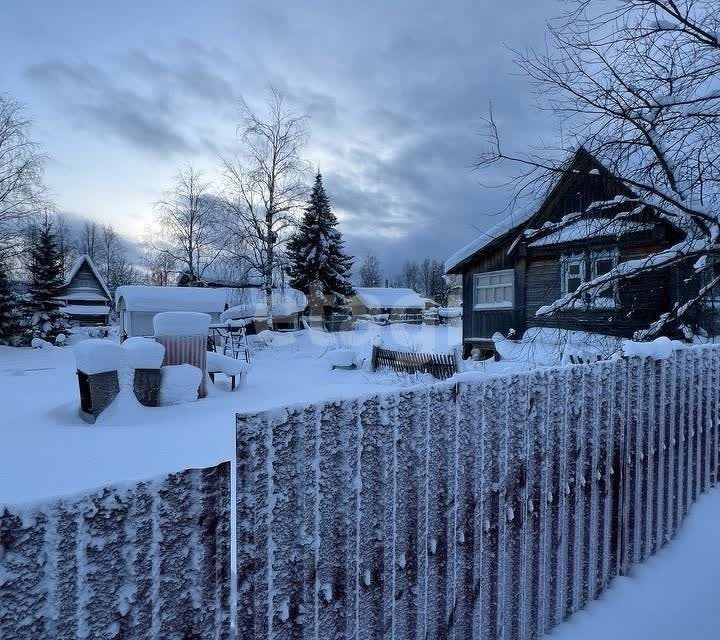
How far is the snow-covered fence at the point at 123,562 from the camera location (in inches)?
34.7

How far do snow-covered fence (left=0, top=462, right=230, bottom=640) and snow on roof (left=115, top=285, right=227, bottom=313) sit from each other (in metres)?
22.3

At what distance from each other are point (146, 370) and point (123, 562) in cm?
783

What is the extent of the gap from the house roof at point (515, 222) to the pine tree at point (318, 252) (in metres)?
17.1

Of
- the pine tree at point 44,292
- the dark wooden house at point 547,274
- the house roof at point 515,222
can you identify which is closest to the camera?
the house roof at point 515,222

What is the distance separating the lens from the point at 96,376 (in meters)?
7.00

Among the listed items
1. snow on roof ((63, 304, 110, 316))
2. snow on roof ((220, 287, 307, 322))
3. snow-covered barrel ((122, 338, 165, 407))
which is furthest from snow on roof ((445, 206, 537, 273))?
snow on roof ((63, 304, 110, 316))

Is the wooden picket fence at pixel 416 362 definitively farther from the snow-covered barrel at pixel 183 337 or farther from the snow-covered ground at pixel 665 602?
the snow-covered ground at pixel 665 602

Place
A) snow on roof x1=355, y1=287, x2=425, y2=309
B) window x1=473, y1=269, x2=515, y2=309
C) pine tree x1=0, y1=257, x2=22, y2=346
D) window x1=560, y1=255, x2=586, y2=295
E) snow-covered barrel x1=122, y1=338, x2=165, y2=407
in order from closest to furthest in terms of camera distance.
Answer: snow-covered barrel x1=122, y1=338, x2=165, y2=407
window x1=560, y1=255, x2=586, y2=295
window x1=473, y1=269, x2=515, y2=309
pine tree x1=0, y1=257, x2=22, y2=346
snow on roof x1=355, y1=287, x2=425, y2=309

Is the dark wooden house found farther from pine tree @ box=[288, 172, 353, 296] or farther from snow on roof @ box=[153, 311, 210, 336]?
pine tree @ box=[288, 172, 353, 296]

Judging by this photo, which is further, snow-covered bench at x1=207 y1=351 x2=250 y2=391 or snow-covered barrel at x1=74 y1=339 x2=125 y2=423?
snow-covered bench at x1=207 y1=351 x2=250 y2=391

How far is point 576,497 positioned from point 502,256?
1362 centimetres

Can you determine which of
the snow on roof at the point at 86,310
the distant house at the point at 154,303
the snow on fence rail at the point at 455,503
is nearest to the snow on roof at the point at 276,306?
the distant house at the point at 154,303

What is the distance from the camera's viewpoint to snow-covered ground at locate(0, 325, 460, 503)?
4.39m

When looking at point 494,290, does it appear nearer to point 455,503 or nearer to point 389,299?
point 455,503
